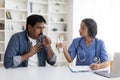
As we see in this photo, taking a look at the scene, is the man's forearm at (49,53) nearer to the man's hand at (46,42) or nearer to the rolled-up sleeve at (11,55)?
the man's hand at (46,42)

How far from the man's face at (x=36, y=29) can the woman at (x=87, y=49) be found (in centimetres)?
36

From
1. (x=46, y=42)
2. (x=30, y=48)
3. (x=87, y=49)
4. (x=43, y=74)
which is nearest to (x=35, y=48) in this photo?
(x=30, y=48)

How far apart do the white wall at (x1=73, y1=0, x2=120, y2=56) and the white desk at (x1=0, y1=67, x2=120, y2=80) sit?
11.0 ft

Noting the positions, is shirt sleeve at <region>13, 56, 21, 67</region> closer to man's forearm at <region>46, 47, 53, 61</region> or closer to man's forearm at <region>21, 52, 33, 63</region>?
man's forearm at <region>21, 52, 33, 63</region>

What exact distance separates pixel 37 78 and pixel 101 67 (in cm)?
83

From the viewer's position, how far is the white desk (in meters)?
1.71

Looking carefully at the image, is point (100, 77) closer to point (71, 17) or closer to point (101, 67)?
point (101, 67)

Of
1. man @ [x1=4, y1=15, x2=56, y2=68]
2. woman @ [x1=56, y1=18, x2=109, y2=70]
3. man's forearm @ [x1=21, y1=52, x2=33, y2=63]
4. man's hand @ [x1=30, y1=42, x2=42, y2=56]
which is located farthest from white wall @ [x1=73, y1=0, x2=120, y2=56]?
man's forearm @ [x1=21, y1=52, x2=33, y2=63]

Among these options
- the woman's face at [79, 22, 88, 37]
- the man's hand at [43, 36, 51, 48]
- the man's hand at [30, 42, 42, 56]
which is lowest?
the man's hand at [30, 42, 42, 56]

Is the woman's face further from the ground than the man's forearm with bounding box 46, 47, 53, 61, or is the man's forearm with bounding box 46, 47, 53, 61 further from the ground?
the woman's face

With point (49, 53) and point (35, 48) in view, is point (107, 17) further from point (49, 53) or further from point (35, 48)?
point (35, 48)

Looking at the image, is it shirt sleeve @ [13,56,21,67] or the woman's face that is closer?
shirt sleeve @ [13,56,21,67]

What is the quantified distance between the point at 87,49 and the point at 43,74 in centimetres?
84

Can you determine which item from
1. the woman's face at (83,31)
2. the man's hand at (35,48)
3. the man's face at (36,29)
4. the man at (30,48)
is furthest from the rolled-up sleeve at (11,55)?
the woman's face at (83,31)
